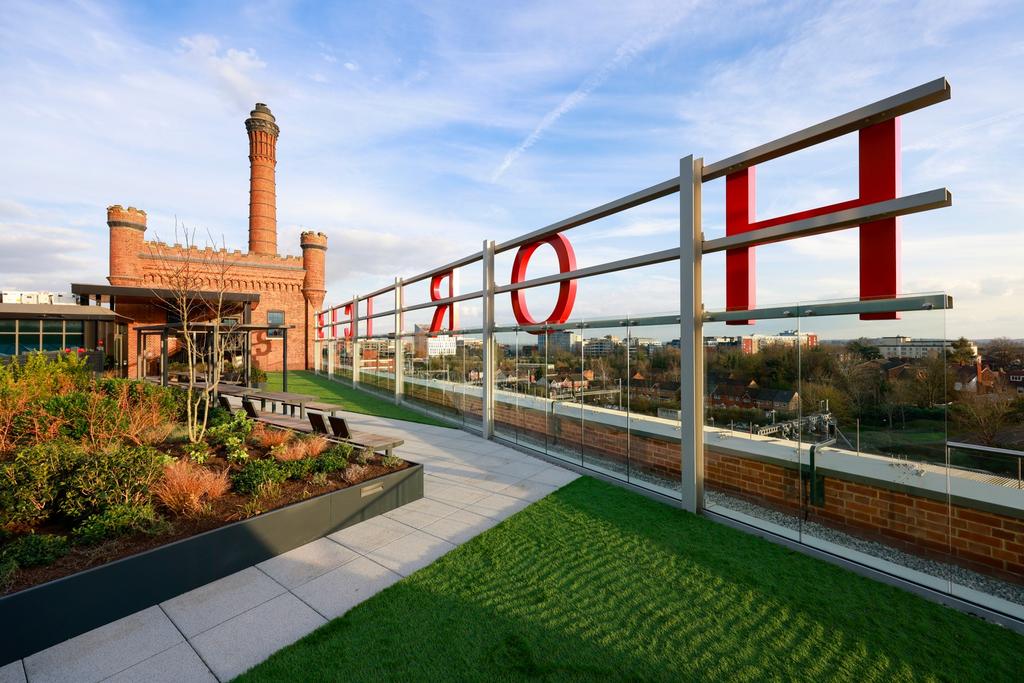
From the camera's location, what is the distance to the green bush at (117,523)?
4035 mm

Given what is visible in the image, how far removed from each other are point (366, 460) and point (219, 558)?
99.3 inches

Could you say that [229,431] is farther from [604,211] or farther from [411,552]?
[604,211]

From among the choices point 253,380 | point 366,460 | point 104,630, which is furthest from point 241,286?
point 104,630

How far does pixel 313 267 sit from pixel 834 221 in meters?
33.7

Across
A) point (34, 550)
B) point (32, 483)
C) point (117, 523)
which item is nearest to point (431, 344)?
point (32, 483)

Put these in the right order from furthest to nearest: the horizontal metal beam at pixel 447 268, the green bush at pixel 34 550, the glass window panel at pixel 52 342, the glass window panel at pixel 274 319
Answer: the glass window panel at pixel 274 319 → the glass window panel at pixel 52 342 → the horizontal metal beam at pixel 447 268 → the green bush at pixel 34 550

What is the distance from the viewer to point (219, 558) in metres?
4.27

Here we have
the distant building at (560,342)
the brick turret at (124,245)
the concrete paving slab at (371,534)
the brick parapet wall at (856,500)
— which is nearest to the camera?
the brick parapet wall at (856,500)

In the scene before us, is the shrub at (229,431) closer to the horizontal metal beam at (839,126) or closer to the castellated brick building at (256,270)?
the horizontal metal beam at (839,126)

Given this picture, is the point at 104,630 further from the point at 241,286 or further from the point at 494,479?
the point at 241,286

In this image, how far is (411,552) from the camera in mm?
4840

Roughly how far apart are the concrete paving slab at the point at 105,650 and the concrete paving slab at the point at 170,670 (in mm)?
76

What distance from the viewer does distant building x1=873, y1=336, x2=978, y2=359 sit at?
4.12 metres

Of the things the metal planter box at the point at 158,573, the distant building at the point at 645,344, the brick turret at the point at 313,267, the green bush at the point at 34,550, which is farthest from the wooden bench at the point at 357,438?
the brick turret at the point at 313,267
